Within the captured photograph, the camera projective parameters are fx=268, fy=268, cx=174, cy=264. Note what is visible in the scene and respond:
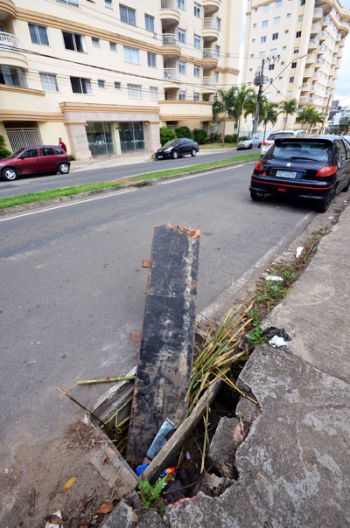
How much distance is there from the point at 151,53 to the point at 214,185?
2643 cm

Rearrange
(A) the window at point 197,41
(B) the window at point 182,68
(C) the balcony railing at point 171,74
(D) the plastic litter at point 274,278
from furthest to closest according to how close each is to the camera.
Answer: (A) the window at point 197,41, (B) the window at point 182,68, (C) the balcony railing at point 171,74, (D) the plastic litter at point 274,278

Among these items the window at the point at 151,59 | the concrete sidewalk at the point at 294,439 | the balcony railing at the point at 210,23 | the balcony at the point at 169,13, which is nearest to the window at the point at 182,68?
the balcony at the point at 169,13

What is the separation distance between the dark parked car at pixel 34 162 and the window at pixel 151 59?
63.5 feet

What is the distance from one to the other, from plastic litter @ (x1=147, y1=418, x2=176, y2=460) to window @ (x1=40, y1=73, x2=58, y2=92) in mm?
25818

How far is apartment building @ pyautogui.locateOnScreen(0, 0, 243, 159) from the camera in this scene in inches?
750

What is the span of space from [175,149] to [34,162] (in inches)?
430

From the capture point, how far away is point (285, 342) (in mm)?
2430

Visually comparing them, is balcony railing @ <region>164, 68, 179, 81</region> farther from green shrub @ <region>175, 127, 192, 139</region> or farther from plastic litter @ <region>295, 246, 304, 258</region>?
plastic litter @ <region>295, 246, 304, 258</region>

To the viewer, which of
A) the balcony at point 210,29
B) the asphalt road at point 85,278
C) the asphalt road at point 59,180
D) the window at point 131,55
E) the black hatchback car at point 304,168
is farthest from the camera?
the balcony at point 210,29

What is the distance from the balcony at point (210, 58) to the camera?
34.2 m

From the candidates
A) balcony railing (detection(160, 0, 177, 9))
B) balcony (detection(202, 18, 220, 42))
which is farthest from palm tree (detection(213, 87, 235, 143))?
balcony railing (detection(160, 0, 177, 9))

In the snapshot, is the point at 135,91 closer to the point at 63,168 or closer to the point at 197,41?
the point at 197,41

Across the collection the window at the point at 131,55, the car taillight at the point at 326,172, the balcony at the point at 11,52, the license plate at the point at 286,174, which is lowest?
the license plate at the point at 286,174

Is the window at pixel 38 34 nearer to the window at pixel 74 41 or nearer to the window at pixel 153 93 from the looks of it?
the window at pixel 74 41
